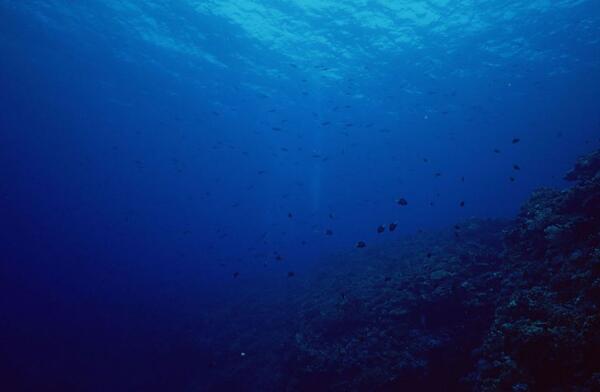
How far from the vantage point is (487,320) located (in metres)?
10.4

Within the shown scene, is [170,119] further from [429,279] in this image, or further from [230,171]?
[429,279]

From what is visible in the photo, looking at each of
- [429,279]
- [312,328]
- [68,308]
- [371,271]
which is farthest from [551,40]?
[68,308]

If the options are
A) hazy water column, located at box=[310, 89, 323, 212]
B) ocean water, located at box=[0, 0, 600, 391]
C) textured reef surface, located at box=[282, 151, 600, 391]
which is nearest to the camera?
textured reef surface, located at box=[282, 151, 600, 391]

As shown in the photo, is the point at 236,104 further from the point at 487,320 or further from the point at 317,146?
the point at 487,320

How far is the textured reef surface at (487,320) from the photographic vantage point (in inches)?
269

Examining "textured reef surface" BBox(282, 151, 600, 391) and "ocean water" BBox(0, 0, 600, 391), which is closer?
"textured reef surface" BBox(282, 151, 600, 391)

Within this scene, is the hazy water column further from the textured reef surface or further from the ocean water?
the textured reef surface

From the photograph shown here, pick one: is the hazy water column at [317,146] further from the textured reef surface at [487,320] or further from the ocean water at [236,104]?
the textured reef surface at [487,320]

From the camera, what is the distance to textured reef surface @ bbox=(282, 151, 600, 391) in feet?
22.4

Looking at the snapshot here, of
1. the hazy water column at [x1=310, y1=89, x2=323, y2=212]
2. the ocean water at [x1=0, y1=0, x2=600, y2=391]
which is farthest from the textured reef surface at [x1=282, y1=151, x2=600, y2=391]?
the hazy water column at [x1=310, y1=89, x2=323, y2=212]

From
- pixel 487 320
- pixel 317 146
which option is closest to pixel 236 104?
pixel 317 146

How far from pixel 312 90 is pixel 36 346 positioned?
31724 mm

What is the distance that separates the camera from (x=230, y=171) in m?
91.2

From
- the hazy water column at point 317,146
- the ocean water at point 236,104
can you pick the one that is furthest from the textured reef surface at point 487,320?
the hazy water column at point 317,146
